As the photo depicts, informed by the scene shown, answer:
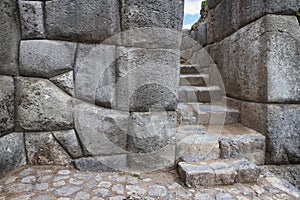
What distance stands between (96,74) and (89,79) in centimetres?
7

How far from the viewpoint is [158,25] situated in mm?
1438

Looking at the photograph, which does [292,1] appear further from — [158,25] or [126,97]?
[126,97]

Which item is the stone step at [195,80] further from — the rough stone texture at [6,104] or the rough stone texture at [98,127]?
the rough stone texture at [6,104]

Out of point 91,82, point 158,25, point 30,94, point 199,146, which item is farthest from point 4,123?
point 199,146

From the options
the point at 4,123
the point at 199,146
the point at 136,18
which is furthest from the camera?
the point at 199,146

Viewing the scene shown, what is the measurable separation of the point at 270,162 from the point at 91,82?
1.69m

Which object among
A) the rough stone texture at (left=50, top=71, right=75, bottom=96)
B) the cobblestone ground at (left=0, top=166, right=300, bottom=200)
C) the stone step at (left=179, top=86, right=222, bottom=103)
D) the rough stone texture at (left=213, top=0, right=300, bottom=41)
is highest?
the rough stone texture at (left=213, top=0, right=300, bottom=41)

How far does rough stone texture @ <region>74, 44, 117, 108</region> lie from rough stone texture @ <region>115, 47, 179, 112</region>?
6cm

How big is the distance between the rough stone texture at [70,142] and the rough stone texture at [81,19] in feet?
2.32

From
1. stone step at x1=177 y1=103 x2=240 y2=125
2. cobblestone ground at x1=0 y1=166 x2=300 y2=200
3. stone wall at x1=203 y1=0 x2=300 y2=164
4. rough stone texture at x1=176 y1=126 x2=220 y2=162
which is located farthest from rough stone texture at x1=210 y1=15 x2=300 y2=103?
cobblestone ground at x1=0 y1=166 x2=300 y2=200

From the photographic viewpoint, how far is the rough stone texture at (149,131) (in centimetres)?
146

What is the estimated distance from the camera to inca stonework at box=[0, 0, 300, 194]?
1.37m

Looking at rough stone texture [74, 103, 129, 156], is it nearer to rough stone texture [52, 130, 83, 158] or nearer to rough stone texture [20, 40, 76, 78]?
rough stone texture [52, 130, 83, 158]

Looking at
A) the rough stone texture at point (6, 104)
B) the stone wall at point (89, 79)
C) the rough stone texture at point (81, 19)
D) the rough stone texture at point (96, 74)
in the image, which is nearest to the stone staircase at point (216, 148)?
the stone wall at point (89, 79)
